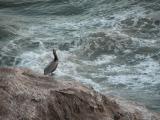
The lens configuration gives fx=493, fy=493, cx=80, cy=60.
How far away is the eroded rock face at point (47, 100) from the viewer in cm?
641

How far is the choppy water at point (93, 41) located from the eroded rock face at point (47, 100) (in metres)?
3.35

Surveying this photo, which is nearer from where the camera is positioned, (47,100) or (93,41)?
(47,100)

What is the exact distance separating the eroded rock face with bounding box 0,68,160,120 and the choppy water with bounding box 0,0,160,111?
11.0ft

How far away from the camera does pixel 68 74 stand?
41.5ft

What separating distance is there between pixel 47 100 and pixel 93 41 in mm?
8569

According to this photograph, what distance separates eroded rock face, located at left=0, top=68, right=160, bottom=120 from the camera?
6410 mm

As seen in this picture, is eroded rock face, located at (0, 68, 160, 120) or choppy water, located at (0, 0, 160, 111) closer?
eroded rock face, located at (0, 68, 160, 120)

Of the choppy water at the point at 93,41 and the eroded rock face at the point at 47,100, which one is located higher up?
the eroded rock face at the point at 47,100

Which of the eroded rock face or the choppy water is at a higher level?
the eroded rock face

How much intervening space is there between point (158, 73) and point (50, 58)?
3.31m

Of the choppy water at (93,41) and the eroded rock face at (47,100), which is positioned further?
the choppy water at (93,41)

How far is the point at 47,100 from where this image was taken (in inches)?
262

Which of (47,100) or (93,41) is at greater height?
(47,100)

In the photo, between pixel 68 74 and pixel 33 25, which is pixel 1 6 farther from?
pixel 68 74
